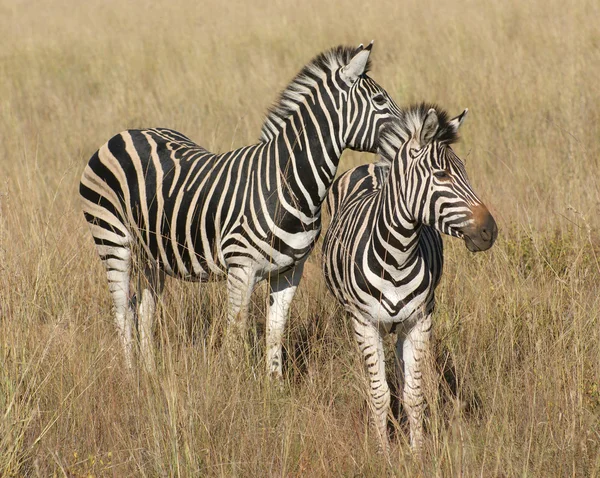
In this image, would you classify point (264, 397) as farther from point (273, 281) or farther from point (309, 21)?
point (309, 21)

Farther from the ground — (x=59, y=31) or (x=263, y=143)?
(x=59, y=31)

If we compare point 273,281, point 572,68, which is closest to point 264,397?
point 273,281

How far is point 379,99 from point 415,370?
151 cm

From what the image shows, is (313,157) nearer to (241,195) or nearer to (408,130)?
(241,195)

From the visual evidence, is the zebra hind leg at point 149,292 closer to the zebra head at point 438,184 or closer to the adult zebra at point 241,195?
the adult zebra at point 241,195

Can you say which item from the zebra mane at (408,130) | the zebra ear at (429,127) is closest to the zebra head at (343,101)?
the zebra mane at (408,130)

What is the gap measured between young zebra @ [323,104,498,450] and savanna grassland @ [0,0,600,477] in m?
0.18

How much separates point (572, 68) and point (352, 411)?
6.33 m

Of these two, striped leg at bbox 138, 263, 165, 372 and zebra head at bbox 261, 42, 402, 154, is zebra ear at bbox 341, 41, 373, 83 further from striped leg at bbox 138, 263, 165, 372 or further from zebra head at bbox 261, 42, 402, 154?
striped leg at bbox 138, 263, 165, 372

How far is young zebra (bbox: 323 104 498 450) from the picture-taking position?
143 inches

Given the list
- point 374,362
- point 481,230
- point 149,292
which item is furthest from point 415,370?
point 149,292

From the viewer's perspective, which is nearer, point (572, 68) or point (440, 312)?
point (440, 312)

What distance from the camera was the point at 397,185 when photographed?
388 cm

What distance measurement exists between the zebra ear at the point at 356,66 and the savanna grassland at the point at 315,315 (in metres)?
1.52
